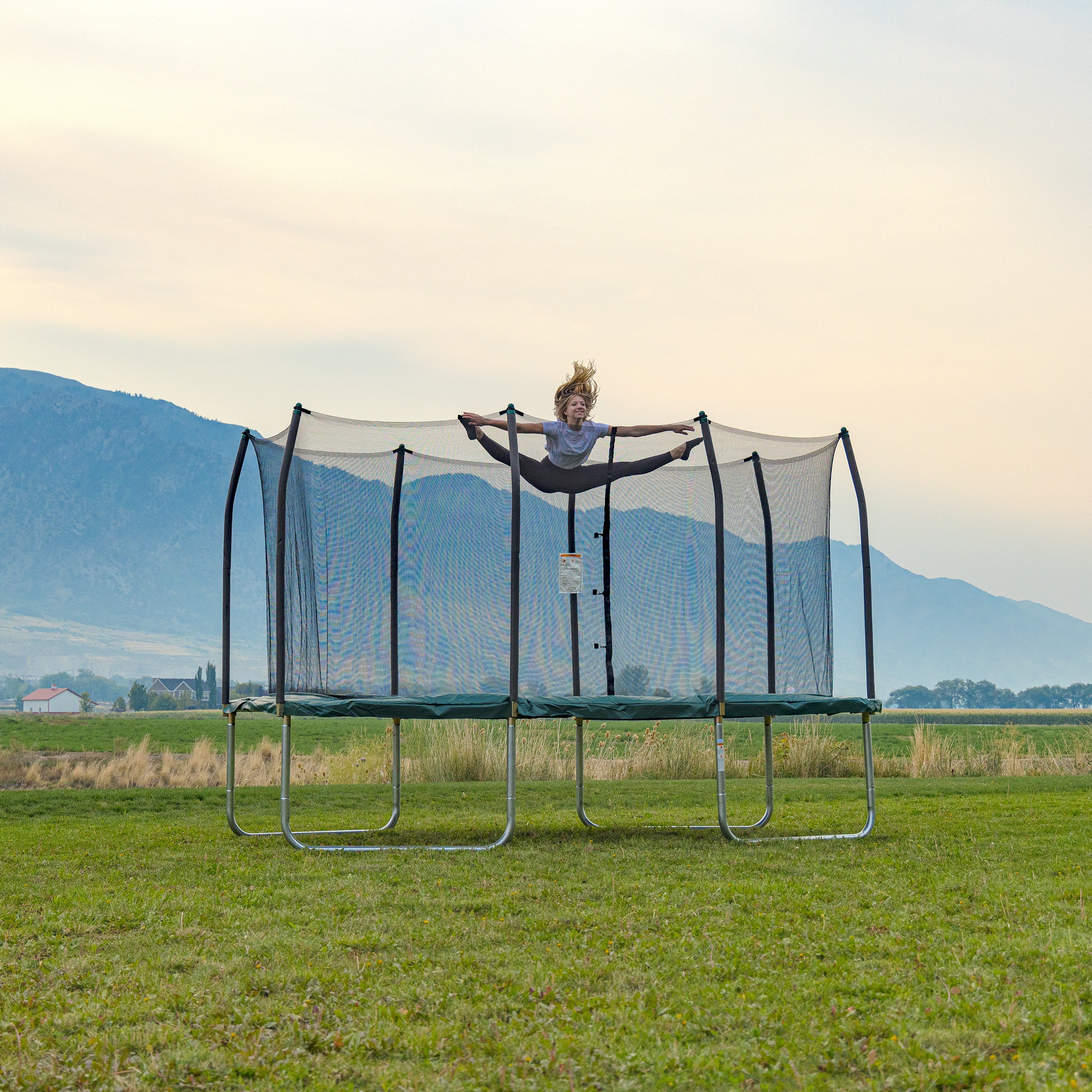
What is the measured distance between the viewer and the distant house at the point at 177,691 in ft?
423

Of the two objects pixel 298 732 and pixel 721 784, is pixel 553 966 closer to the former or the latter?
pixel 721 784

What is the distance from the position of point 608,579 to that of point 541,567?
0.58 meters

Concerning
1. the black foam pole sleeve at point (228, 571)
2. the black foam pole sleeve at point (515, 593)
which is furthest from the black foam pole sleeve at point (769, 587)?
the black foam pole sleeve at point (228, 571)

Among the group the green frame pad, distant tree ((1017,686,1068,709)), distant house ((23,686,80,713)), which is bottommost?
distant tree ((1017,686,1068,709))

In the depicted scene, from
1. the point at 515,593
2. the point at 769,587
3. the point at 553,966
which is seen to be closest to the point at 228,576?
the point at 515,593

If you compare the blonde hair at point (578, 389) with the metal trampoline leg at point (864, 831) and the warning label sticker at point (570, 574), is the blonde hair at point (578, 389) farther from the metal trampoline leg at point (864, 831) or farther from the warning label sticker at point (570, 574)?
the metal trampoline leg at point (864, 831)

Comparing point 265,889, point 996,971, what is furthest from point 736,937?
point 265,889

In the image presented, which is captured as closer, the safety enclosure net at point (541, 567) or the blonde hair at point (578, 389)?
the safety enclosure net at point (541, 567)

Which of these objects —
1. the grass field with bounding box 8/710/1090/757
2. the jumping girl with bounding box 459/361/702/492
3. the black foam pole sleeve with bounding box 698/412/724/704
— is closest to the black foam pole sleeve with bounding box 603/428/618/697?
the jumping girl with bounding box 459/361/702/492

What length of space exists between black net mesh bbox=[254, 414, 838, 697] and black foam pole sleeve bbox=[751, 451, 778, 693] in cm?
4

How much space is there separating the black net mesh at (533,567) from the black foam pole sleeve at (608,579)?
1.0 inches

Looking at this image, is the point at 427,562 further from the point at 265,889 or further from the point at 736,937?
the point at 736,937

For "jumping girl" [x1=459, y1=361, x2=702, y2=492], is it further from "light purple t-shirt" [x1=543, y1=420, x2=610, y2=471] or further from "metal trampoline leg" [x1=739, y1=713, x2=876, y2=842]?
"metal trampoline leg" [x1=739, y1=713, x2=876, y2=842]

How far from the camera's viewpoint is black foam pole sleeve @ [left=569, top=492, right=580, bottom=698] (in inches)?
353
